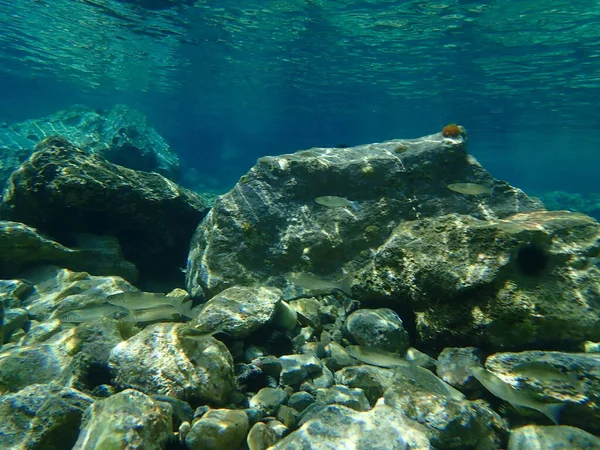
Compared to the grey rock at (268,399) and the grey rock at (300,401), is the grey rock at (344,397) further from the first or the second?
the grey rock at (268,399)

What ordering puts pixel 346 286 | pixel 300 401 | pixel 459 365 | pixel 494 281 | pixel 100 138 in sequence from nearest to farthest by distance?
pixel 300 401, pixel 459 365, pixel 494 281, pixel 346 286, pixel 100 138

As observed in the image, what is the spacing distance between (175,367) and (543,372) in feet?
11.0

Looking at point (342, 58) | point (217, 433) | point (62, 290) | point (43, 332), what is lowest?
point (62, 290)

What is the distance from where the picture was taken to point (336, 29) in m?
20.0

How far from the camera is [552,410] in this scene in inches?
115

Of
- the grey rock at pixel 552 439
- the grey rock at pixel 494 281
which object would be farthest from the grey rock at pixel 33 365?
the grey rock at pixel 552 439

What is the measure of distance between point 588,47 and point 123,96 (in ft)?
172

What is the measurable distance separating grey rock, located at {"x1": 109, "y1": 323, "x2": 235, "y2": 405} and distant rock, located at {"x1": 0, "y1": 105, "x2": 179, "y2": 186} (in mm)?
14701

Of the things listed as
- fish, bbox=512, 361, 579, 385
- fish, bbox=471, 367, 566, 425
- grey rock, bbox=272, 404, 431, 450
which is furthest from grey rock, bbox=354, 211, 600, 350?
grey rock, bbox=272, 404, 431, 450

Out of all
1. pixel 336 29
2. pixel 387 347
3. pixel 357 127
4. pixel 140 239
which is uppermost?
pixel 336 29

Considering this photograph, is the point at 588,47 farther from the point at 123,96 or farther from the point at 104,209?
the point at 123,96

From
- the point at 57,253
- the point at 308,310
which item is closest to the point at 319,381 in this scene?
the point at 308,310

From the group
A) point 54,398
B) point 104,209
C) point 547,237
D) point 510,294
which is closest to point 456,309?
point 510,294

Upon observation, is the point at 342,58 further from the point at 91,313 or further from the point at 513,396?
the point at 513,396
